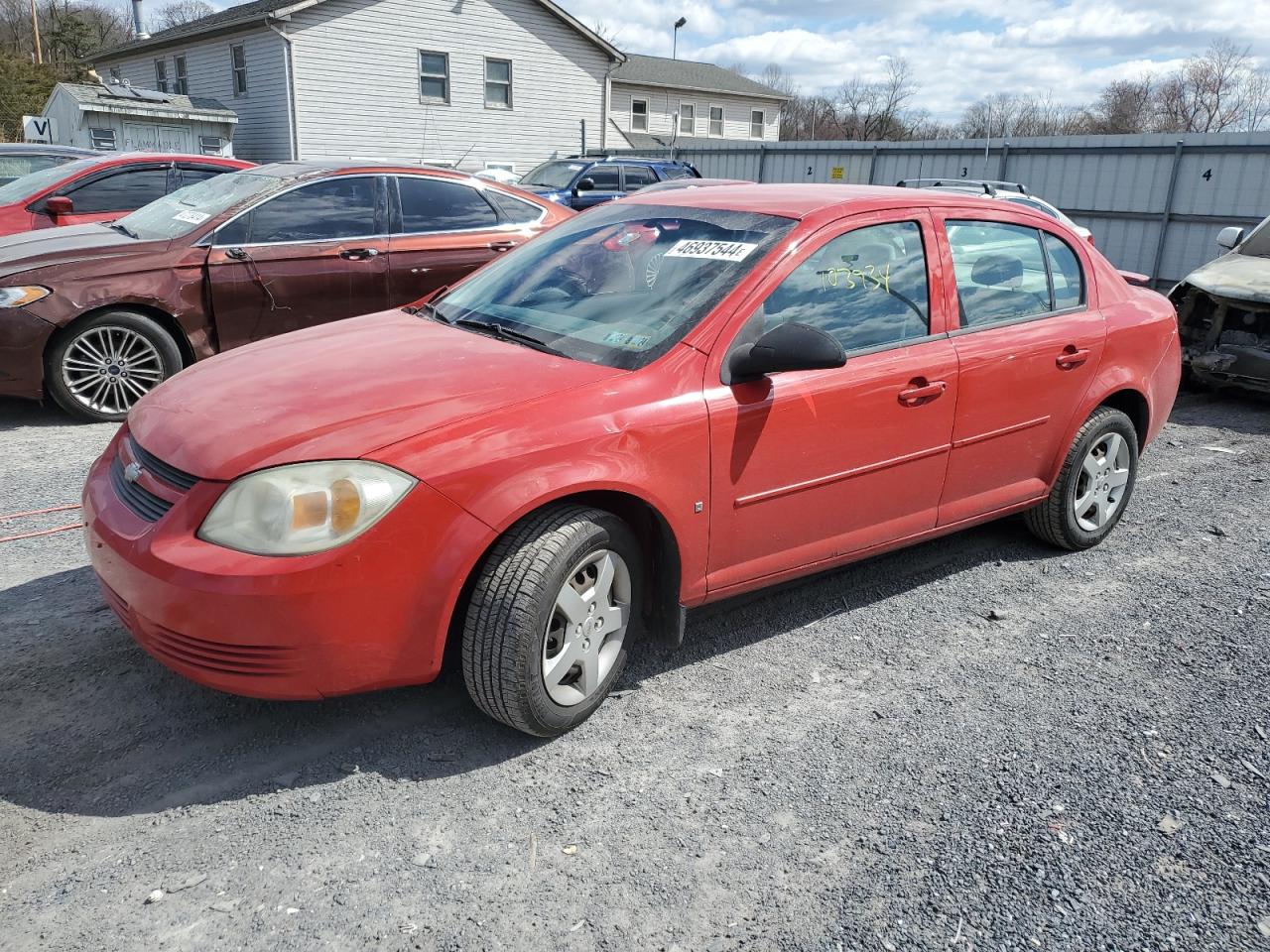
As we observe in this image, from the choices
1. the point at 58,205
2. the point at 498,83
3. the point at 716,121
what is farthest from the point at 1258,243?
the point at 716,121

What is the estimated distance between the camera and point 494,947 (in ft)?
7.44

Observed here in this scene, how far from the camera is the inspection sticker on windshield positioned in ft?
11.4

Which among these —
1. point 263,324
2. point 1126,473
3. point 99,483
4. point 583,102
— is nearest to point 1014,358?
point 1126,473

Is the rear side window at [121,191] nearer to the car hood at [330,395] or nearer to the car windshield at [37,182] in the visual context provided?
the car windshield at [37,182]

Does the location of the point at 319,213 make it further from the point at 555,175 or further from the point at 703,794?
the point at 555,175

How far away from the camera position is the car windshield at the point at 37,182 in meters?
8.18

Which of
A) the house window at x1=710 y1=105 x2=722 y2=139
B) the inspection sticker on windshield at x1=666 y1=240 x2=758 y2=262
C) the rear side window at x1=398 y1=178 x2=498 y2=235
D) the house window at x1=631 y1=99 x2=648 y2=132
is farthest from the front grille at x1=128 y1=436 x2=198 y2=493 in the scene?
the house window at x1=710 y1=105 x2=722 y2=139

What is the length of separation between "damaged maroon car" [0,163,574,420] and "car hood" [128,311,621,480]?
10.3 feet

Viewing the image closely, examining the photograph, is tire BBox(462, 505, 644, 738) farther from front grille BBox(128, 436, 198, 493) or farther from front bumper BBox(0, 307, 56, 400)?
front bumper BBox(0, 307, 56, 400)

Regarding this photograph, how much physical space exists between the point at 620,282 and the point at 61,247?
453 cm

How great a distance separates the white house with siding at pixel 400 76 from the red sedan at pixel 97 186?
17.2 m

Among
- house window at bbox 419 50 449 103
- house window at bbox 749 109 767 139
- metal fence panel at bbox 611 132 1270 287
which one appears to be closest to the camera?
metal fence panel at bbox 611 132 1270 287

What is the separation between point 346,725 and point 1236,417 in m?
7.49

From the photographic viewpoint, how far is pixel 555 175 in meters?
16.8
